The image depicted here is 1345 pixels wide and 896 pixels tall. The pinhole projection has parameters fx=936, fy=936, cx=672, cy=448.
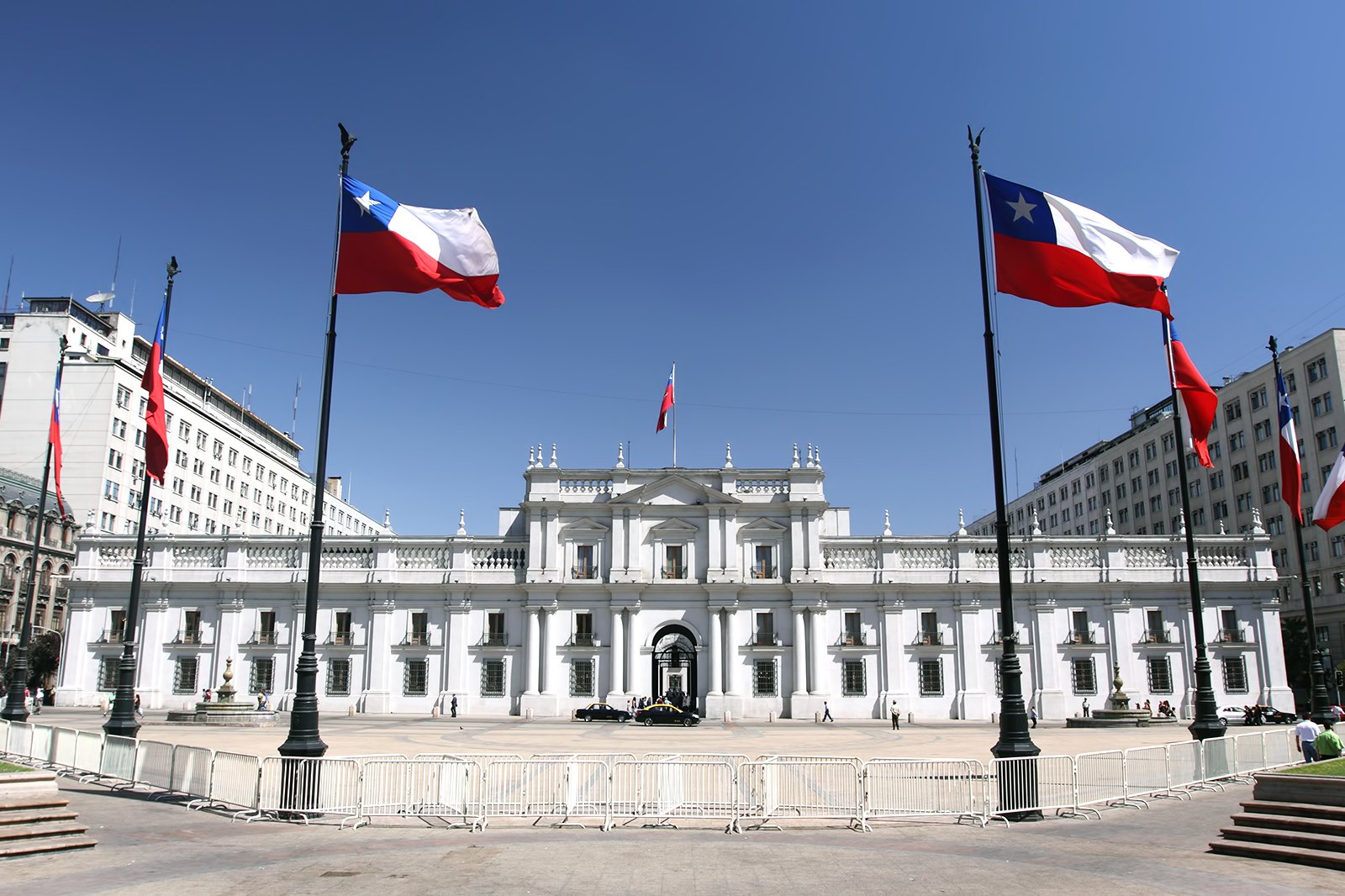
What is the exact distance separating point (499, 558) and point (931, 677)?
27216 mm

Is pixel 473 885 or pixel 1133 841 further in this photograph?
pixel 1133 841

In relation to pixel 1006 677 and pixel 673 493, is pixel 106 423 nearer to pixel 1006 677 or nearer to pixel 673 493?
pixel 673 493

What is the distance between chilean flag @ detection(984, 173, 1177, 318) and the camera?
19109 mm

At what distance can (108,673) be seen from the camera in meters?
55.7

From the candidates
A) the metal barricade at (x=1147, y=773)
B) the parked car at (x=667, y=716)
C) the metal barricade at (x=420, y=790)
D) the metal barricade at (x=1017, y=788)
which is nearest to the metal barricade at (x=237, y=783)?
the metal barricade at (x=420, y=790)

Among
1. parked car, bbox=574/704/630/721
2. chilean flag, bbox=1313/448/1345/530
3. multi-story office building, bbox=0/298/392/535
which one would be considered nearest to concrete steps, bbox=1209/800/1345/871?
chilean flag, bbox=1313/448/1345/530

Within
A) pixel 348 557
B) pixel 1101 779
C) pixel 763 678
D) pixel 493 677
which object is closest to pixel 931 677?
pixel 763 678

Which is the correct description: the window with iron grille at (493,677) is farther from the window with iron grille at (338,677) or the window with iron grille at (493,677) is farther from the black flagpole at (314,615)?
the black flagpole at (314,615)

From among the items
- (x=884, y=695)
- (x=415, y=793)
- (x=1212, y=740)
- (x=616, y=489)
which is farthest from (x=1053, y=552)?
(x=415, y=793)

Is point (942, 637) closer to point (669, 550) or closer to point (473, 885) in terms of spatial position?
point (669, 550)

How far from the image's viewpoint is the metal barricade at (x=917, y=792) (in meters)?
16.9

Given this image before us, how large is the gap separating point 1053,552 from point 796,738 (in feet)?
86.5

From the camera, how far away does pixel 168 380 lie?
81.5m

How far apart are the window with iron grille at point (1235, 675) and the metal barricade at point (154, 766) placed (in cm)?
5558
